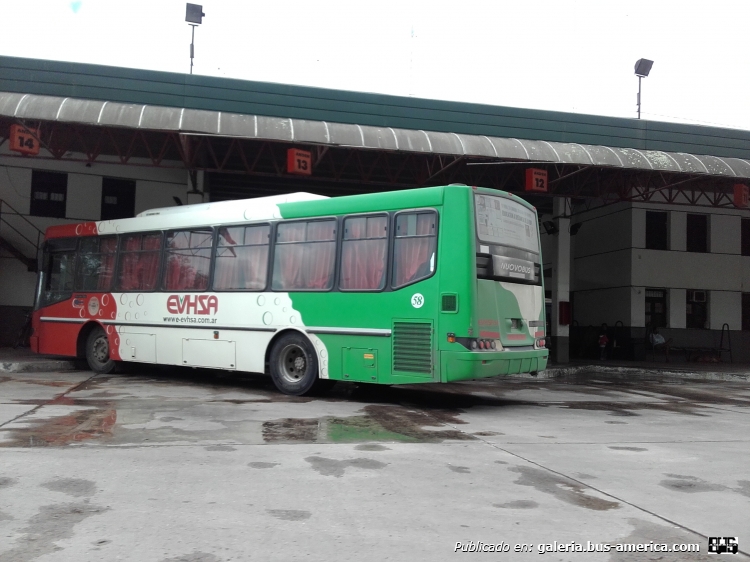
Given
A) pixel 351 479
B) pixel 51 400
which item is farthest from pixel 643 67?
pixel 351 479

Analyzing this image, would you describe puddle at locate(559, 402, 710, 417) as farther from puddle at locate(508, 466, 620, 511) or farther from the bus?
puddle at locate(508, 466, 620, 511)

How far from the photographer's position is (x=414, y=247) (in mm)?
10594

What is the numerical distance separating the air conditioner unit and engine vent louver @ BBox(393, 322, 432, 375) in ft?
66.0

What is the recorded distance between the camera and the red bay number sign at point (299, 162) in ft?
61.1

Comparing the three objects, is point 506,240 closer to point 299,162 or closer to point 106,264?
point 106,264

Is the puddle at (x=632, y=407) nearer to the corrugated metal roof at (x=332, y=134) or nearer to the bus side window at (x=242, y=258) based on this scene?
the bus side window at (x=242, y=258)

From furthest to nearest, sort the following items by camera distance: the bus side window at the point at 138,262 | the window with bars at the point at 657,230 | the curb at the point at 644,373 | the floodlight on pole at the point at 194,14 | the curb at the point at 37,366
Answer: the floodlight on pole at the point at 194,14 → the window with bars at the point at 657,230 → the curb at the point at 644,373 → the curb at the point at 37,366 → the bus side window at the point at 138,262

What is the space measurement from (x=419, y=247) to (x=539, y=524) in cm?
629

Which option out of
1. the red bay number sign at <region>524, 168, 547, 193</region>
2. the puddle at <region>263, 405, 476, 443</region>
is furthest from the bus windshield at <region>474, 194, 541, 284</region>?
the red bay number sign at <region>524, 168, 547, 193</region>

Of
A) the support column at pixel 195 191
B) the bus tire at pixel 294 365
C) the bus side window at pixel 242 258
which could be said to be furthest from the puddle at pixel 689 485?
the support column at pixel 195 191

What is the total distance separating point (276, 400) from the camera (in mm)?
11242

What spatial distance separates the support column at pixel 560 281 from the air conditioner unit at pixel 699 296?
606 cm

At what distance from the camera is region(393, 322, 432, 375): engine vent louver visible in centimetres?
1022

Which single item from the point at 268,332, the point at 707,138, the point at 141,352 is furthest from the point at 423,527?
the point at 707,138
